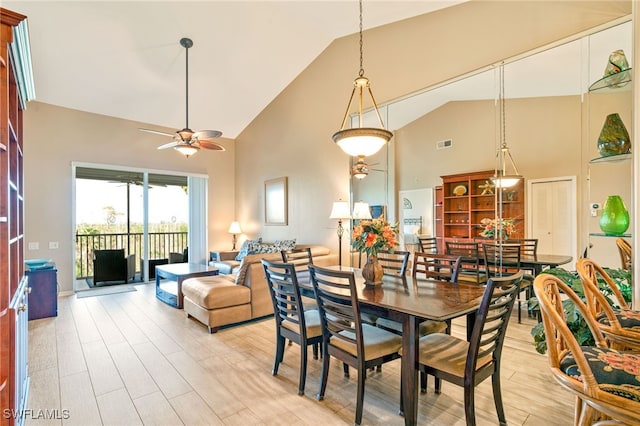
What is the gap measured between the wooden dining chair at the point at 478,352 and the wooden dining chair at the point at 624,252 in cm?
111

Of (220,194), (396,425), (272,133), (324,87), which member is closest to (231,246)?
(220,194)

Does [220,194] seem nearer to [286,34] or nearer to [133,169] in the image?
[133,169]

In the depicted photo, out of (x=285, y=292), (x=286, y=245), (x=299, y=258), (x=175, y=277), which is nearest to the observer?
(x=285, y=292)

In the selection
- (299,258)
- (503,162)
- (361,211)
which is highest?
(503,162)

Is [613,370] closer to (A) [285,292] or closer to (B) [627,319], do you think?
(B) [627,319]

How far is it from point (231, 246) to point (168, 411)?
5.65m

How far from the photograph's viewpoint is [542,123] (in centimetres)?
293

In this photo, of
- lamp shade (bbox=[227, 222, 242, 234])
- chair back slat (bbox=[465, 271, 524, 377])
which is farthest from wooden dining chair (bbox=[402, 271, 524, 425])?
lamp shade (bbox=[227, 222, 242, 234])

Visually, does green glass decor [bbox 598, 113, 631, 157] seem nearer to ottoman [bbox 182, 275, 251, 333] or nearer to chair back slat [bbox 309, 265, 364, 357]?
chair back slat [bbox 309, 265, 364, 357]

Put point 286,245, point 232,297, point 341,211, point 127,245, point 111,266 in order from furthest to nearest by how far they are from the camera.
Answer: point 127,245, point 111,266, point 286,245, point 341,211, point 232,297

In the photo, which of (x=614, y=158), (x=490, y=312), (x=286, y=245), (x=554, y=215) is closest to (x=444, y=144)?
(x=554, y=215)

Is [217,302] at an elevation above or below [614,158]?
below

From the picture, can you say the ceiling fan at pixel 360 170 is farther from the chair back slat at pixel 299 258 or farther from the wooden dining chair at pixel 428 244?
the chair back slat at pixel 299 258

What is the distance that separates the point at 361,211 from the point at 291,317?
234 centimetres
